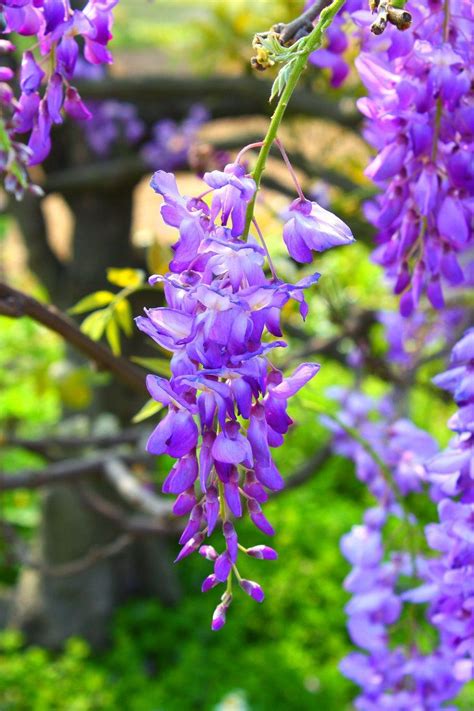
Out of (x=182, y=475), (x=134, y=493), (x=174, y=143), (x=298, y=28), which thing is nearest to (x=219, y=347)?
(x=182, y=475)

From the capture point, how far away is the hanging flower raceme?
514mm

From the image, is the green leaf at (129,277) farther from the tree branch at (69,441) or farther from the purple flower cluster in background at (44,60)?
the tree branch at (69,441)

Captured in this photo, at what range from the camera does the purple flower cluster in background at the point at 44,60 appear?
64 cm

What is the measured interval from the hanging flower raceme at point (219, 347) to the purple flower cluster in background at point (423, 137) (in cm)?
17

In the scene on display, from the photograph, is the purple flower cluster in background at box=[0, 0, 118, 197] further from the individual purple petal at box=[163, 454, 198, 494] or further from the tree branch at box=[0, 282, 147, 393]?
the individual purple petal at box=[163, 454, 198, 494]

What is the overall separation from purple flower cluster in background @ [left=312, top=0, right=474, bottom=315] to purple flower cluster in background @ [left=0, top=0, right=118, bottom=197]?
0.64 ft

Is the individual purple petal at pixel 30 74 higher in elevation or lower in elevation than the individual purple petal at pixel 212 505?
higher

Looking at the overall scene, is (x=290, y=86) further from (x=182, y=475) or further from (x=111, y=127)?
(x=111, y=127)

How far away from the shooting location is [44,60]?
0.70 m

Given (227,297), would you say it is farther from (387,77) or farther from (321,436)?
(321,436)

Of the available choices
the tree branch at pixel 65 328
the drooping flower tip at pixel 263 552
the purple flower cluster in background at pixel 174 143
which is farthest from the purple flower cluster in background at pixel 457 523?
the purple flower cluster in background at pixel 174 143

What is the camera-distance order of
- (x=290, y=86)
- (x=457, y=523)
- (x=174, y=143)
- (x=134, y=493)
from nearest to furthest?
(x=290, y=86) < (x=457, y=523) < (x=134, y=493) < (x=174, y=143)

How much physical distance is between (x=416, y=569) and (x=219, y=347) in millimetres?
590

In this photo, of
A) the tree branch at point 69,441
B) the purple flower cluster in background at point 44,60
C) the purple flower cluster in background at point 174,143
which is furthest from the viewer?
the purple flower cluster in background at point 174,143
